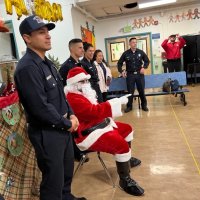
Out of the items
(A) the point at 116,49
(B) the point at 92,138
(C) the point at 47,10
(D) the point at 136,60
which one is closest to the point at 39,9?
(C) the point at 47,10

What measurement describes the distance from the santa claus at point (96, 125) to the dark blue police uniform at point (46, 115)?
393 millimetres

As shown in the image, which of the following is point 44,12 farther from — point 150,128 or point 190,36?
point 190,36

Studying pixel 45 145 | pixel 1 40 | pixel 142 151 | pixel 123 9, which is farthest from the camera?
pixel 123 9

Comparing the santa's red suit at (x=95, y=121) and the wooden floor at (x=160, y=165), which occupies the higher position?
the santa's red suit at (x=95, y=121)

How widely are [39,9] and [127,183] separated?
3477 mm

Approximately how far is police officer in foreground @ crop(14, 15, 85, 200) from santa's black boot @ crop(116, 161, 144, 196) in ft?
2.36

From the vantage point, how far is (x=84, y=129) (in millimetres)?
2201

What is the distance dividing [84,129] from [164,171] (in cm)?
101

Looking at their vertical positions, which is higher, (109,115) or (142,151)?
(109,115)

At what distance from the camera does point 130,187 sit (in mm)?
2211

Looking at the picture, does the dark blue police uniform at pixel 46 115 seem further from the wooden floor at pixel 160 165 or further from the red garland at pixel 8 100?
the wooden floor at pixel 160 165

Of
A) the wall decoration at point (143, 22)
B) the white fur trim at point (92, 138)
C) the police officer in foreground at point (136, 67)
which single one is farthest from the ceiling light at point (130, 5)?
the white fur trim at point (92, 138)

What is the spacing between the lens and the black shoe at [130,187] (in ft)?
7.16

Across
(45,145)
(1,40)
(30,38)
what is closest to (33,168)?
(45,145)
